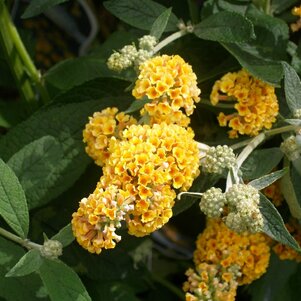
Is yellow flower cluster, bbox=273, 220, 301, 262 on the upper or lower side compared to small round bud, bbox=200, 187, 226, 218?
lower

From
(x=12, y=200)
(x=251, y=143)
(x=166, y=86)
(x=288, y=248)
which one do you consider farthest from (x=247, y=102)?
(x=12, y=200)

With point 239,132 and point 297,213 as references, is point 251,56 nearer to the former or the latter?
point 239,132

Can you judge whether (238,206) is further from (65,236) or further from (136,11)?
(136,11)

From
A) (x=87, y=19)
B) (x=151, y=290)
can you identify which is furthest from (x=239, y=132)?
(x=87, y=19)

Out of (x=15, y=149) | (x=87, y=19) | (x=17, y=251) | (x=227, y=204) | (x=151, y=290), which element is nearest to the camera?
(x=227, y=204)

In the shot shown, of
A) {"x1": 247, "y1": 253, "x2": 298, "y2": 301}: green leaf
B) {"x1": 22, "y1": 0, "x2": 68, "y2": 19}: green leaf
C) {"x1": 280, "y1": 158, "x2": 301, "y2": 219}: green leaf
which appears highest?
{"x1": 22, "y1": 0, "x2": 68, "y2": 19}: green leaf

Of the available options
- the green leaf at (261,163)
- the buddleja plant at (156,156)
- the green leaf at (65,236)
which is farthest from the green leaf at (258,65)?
the green leaf at (65,236)

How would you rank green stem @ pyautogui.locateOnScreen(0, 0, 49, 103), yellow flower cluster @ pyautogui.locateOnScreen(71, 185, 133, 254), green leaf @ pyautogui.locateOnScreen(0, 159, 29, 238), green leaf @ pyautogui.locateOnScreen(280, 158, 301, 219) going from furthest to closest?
green stem @ pyautogui.locateOnScreen(0, 0, 49, 103)
green leaf @ pyautogui.locateOnScreen(280, 158, 301, 219)
green leaf @ pyautogui.locateOnScreen(0, 159, 29, 238)
yellow flower cluster @ pyautogui.locateOnScreen(71, 185, 133, 254)

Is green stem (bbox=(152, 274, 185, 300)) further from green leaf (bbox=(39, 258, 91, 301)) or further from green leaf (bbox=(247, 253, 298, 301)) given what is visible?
green leaf (bbox=(39, 258, 91, 301))

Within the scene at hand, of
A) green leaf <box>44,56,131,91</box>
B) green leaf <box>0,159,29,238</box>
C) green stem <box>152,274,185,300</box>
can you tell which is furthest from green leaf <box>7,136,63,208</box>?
green stem <box>152,274,185,300</box>
